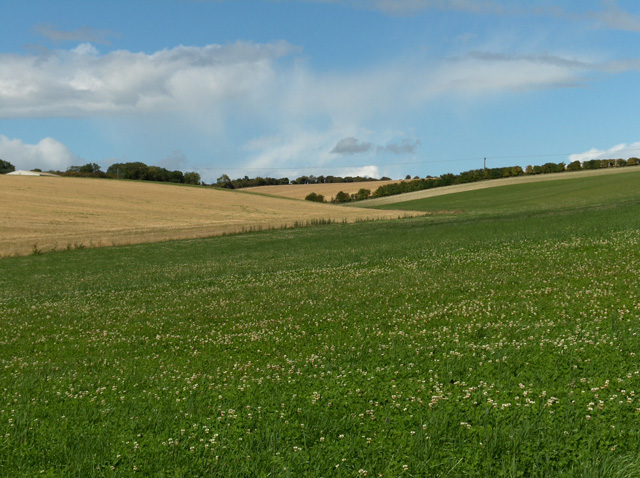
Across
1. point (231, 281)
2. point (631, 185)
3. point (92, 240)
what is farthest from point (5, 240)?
point (631, 185)

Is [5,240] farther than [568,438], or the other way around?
[5,240]

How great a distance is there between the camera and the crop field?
638 cm

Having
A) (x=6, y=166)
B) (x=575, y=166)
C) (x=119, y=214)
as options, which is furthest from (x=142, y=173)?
(x=575, y=166)

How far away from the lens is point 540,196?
101375mm

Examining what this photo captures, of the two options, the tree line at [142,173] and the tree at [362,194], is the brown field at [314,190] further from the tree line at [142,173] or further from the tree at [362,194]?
the tree line at [142,173]

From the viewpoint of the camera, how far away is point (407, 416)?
722cm

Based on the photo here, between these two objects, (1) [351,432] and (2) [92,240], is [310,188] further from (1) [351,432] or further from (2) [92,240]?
(1) [351,432]

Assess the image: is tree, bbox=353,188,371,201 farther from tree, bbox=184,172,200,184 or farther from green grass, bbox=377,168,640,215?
tree, bbox=184,172,200,184

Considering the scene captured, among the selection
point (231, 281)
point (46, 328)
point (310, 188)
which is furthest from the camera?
point (310, 188)

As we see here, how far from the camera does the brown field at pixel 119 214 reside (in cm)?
5444

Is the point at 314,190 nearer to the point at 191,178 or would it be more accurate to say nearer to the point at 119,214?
the point at 191,178

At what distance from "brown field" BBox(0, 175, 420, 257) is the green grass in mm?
22719

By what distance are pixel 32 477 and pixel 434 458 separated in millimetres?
4866

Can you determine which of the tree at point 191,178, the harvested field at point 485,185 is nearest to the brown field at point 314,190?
the tree at point 191,178
